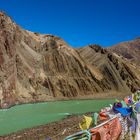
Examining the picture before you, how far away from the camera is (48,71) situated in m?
80.2

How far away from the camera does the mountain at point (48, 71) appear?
6278 centimetres

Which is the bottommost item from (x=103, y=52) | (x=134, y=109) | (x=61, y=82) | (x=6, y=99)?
(x=134, y=109)

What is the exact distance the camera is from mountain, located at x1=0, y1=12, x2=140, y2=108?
206 feet

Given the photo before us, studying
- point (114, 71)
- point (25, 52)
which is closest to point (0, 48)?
point (25, 52)

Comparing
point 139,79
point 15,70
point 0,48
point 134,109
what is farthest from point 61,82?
point 134,109

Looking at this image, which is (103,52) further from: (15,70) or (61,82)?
(15,70)

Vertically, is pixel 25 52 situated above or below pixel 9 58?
above

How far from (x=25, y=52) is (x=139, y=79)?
1522 inches

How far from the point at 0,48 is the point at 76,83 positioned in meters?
26.1

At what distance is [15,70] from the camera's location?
2596 inches

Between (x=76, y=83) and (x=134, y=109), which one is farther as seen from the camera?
(x=76, y=83)

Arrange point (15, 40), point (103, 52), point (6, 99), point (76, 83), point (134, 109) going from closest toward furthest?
point (134, 109)
point (6, 99)
point (15, 40)
point (76, 83)
point (103, 52)

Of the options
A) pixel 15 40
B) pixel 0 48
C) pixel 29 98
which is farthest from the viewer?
pixel 15 40

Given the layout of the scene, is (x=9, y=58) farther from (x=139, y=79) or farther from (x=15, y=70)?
(x=139, y=79)
